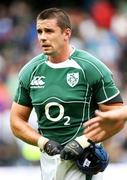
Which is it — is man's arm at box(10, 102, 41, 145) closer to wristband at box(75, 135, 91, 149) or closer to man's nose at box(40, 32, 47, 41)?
wristband at box(75, 135, 91, 149)

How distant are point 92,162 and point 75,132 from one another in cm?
31

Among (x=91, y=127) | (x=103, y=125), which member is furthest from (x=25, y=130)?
(x=103, y=125)

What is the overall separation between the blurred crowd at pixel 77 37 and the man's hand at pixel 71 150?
16.5ft

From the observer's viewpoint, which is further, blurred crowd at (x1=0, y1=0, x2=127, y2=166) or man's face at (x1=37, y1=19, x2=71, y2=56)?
blurred crowd at (x1=0, y1=0, x2=127, y2=166)

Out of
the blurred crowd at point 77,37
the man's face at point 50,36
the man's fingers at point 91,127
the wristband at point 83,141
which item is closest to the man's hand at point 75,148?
Answer: the wristband at point 83,141

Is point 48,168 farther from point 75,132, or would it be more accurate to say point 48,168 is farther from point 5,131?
point 5,131

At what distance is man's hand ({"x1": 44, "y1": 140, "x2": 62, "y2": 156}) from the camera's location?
24.6 feet

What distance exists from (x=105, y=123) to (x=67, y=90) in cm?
79

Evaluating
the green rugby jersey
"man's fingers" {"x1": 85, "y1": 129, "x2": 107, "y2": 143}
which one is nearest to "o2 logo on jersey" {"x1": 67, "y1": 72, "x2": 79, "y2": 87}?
the green rugby jersey

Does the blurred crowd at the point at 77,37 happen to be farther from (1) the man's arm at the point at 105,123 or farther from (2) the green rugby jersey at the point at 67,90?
(1) the man's arm at the point at 105,123

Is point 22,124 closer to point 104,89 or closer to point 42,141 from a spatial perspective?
point 42,141

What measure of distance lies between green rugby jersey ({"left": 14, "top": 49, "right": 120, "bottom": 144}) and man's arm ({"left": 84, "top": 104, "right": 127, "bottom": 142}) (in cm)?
19

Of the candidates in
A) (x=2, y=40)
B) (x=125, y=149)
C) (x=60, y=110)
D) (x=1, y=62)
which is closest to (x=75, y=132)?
(x=60, y=110)

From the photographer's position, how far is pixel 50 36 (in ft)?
24.6
